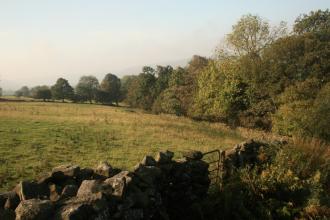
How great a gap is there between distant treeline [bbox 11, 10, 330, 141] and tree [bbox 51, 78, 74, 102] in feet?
122

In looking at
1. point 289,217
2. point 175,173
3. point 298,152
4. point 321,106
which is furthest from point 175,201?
point 321,106

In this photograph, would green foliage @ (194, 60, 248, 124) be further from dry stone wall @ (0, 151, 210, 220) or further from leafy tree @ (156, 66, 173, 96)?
dry stone wall @ (0, 151, 210, 220)

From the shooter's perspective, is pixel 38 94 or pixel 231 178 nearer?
pixel 231 178

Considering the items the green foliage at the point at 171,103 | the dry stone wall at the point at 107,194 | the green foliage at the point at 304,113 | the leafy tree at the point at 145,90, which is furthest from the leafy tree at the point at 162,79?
the dry stone wall at the point at 107,194

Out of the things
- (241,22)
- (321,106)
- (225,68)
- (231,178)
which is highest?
(241,22)

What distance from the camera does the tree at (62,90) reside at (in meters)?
96.2

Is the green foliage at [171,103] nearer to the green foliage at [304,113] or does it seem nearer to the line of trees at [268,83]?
the line of trees at [268,83]

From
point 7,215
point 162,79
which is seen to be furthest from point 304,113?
point 162,79

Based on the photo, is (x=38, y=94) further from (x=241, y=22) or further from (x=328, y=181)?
(x=328, y=181)

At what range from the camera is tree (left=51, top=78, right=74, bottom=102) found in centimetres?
9622

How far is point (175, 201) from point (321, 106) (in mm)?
17654

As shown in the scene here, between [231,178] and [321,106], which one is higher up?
[321,106]

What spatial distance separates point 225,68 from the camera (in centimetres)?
4747

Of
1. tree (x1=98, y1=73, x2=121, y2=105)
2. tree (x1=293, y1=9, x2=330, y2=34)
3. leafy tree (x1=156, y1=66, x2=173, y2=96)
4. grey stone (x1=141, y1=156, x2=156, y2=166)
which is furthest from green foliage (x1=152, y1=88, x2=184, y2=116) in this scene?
grey stone (x1=141, y1=156, x2=156, y2=166)
